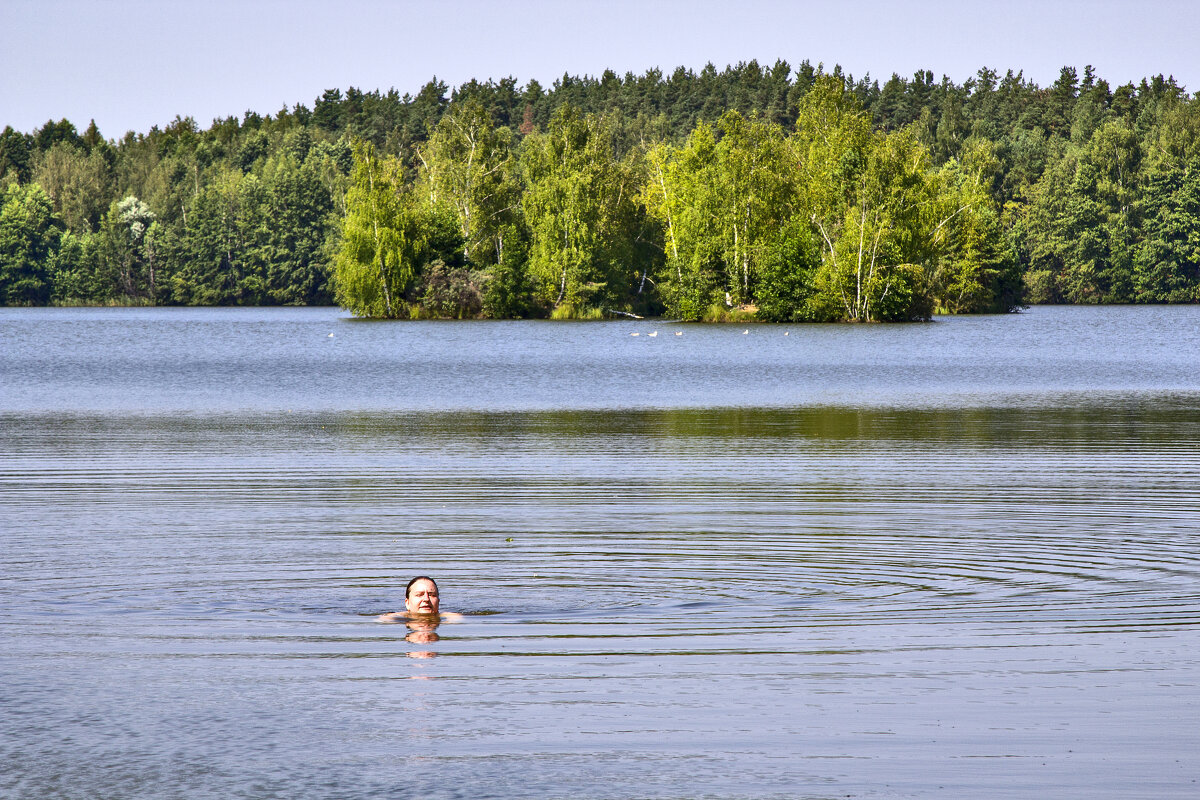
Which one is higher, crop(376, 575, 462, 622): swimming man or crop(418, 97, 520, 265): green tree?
crop(418, 97, 520, 265): green tree

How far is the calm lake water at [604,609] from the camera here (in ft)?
25.2

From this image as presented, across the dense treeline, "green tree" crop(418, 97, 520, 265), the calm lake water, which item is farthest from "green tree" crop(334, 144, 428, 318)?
the calm lake water

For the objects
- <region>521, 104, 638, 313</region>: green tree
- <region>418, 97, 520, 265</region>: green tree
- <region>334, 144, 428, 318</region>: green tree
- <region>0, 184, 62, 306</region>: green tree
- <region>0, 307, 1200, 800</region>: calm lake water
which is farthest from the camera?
<region>0, 184, 62, 306</region>: green tree

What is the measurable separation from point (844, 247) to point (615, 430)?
219ft

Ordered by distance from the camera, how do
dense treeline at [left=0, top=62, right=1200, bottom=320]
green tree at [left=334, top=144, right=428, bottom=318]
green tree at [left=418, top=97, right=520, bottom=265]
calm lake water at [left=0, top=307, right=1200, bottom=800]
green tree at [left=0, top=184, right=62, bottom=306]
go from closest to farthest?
calm lake water at [left=0, top=307, right=1200, bottom=800]
dense treeline at [left=0, top=62, right=1200, bottom=320]
green tree at [left=334, top=144, right=428, bottom=318]
green tree at [left=418, top=97, right=520, bottom=265]
green tree at [left=0, top=184, right=62, bottom=306]

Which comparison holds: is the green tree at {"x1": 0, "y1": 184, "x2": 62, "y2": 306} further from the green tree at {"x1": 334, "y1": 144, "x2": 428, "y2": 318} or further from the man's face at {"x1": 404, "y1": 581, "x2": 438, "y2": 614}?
the man's face at {"x1": 404, "y1": 581, "x2": 438, "y2": 614}

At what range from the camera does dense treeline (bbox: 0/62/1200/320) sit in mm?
96562

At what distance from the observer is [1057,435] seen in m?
27.2

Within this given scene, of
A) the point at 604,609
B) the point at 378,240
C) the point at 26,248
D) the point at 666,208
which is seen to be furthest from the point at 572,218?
the point at 604,609

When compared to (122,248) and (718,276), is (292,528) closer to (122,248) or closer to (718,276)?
(718,276)

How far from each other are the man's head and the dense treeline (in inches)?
3261

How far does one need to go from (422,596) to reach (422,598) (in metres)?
0.03

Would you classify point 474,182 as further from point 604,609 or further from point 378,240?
point 604,609

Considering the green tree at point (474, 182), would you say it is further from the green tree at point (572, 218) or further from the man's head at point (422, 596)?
the man's head at point (422, 596)
